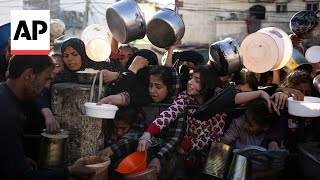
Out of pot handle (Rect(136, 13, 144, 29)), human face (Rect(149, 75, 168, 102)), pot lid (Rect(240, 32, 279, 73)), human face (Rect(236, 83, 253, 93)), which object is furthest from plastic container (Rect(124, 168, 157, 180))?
pot handle (Rect(136, 13, 144, 29))

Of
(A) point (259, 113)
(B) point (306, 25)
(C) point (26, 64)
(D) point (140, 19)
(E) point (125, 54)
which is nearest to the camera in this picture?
(C) point (26, 64)

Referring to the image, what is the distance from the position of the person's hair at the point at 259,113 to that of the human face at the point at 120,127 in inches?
42.7

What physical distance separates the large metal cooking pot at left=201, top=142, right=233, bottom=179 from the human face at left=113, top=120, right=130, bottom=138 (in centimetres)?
83

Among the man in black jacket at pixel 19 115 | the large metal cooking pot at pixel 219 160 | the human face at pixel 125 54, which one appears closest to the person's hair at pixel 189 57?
the human face at pixel 125 54

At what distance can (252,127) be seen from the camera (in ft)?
10.1

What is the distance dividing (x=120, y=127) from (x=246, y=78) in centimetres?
148

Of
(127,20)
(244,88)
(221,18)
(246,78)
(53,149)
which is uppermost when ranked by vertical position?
(221,18)

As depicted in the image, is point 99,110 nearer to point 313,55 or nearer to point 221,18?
point 313,55

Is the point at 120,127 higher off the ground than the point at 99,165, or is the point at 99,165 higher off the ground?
the point at 120,127

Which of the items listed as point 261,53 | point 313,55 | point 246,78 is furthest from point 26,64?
point 313,55

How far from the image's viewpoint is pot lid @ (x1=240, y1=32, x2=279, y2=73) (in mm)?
3857

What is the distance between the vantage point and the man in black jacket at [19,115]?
216cm

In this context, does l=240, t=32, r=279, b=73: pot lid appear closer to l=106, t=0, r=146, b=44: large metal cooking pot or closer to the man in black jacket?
l=106, t=0, r=146, b=44: large metal cooking pot

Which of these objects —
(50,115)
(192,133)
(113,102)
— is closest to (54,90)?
(50,115)
